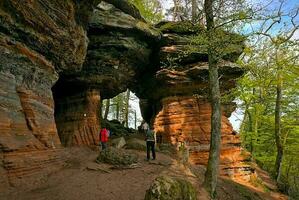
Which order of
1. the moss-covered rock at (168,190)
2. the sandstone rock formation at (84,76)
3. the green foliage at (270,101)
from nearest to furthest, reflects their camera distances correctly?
the moss-covered rock at (168,190) → the sandstone rock formation at (84,76) → the green foliage at (270,101)

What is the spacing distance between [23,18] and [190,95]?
13.0 metres

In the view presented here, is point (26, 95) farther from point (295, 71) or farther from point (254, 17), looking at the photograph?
point (295, 71)

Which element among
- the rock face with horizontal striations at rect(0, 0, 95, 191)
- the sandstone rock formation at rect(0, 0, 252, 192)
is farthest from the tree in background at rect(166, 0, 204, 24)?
the rock face with horizontal striations at rect(0, 0, 95, 191)

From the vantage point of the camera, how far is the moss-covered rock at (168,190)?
341 inches

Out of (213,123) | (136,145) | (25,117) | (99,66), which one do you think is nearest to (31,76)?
(25,117)

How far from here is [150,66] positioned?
2223cm

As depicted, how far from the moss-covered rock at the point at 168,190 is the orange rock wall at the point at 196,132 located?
10.1m

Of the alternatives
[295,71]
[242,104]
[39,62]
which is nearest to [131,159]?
[39,62]

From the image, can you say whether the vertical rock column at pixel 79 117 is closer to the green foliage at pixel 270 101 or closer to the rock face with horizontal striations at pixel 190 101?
the rock face with horizontal striations at pixel 190 101

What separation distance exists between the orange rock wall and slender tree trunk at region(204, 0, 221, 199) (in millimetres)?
7636

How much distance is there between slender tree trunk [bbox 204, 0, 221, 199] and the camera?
12.0 metres

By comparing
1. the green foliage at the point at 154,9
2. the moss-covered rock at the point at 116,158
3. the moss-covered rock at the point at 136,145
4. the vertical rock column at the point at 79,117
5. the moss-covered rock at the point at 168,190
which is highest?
the green foliage at the point at 154,9

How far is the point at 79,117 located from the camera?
18922 mm

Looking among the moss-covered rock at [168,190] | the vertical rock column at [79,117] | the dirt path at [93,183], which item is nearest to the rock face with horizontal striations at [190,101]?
the vertical rock column at [79,117]
